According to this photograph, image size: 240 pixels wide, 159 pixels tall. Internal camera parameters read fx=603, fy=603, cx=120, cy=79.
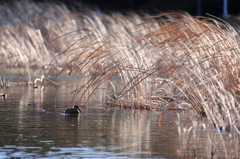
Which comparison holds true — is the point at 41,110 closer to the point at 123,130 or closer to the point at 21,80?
the point at 123,130

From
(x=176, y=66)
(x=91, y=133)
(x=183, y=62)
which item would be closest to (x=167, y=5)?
(x=183, y=62)

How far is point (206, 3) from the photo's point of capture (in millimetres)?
36750

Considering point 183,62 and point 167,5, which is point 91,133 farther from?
point 167,5

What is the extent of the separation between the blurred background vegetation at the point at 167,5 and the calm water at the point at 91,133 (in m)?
26.8

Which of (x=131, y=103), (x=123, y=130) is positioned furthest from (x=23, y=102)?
(x=123, y=130)

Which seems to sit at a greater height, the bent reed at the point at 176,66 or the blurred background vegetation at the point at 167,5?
the blurred background vegetation at the point at 167,5

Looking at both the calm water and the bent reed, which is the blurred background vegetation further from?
the calm water

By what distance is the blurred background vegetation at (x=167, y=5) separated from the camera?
34.3m

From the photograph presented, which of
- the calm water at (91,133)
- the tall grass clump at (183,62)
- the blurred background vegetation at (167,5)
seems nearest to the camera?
the calm water at (91,133)

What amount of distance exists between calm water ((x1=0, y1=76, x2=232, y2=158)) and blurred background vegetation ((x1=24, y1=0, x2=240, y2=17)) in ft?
87.9

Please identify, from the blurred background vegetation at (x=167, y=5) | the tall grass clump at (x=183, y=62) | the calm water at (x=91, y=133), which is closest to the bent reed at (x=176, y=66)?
the tall grass clump at (x=183, y=62)

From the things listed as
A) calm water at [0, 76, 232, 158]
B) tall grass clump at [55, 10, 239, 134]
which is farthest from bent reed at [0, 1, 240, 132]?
calm water at [0, 76, 232, 158]

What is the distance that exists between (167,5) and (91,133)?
110 feet

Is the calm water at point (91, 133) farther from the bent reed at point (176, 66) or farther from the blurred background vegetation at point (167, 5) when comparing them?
the blurred background vegetation at point (167, 5)
